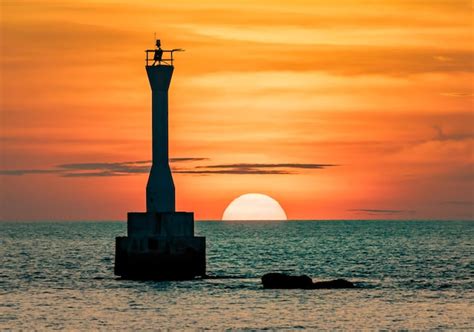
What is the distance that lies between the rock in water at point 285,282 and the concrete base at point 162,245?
462cm

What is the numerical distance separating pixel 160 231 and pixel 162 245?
33.7 inches

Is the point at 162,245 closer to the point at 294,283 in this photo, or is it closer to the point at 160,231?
the point at 160,231

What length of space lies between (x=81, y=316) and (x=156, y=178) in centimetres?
1625

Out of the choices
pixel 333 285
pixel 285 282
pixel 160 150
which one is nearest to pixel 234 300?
pixel 285 282

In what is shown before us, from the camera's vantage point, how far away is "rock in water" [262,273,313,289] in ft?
205

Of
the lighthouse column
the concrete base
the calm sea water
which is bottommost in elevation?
the calm sea water

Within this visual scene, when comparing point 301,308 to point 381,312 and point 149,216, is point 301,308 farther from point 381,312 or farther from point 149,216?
point 149,216

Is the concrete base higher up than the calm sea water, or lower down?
higher up

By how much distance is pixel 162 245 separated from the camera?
206ft

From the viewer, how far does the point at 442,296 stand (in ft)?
195

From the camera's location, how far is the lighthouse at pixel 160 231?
62.9m

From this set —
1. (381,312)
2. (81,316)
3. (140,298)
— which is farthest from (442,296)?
(81,316)

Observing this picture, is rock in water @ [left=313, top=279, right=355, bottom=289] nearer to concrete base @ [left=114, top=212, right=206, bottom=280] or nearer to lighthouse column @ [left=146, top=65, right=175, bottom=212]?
concrete base @ [left=114, top=212, right=206, bottom=280]

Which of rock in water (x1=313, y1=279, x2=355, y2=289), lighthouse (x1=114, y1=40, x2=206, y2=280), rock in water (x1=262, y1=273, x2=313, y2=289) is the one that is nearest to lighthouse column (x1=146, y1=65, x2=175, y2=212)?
lighthouse (x1=114, y1=40, x2=206, y2=280)
